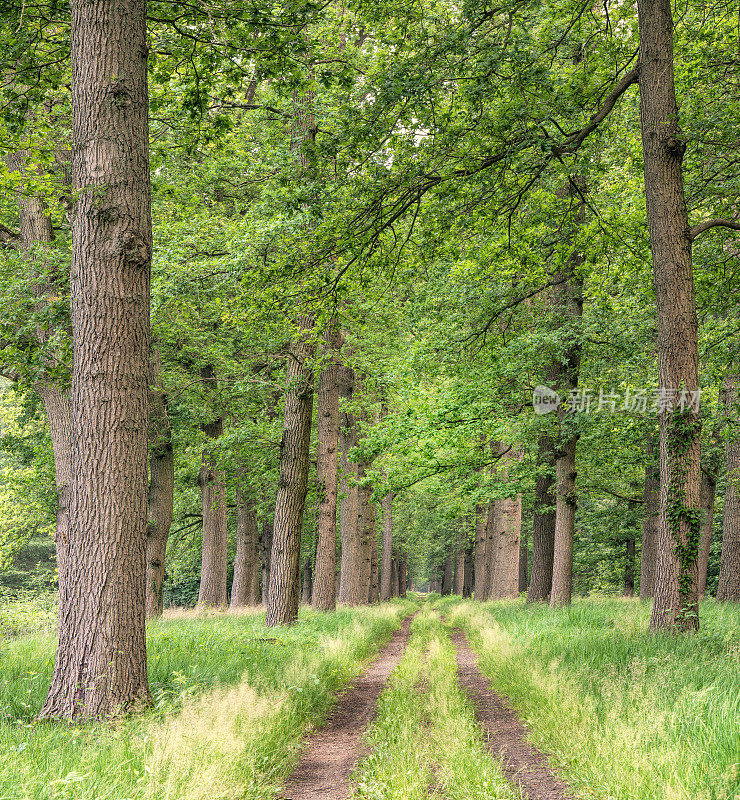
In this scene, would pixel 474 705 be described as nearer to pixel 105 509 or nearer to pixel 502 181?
pixel 105 509

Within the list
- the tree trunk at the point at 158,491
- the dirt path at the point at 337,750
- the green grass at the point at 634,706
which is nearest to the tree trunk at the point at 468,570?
the tree trunk at the point at 158,491

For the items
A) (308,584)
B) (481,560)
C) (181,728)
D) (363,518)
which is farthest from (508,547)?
(308,584)

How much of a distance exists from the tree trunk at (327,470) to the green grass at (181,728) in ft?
19.3

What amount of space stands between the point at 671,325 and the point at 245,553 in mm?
16912

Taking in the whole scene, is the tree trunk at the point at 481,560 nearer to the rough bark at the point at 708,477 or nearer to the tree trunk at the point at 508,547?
the tree trunk at the point at 508,547

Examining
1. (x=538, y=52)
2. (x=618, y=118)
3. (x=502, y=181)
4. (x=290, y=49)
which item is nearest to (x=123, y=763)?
(x=290, y=49)

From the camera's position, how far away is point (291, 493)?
11.6m

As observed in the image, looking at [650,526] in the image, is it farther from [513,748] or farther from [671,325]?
[513,748]

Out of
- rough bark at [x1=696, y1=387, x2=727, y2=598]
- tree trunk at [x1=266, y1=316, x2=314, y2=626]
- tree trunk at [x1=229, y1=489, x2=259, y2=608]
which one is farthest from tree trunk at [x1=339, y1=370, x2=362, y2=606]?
rough bark at [x1=696, y1=387, x2=727, y2=598]

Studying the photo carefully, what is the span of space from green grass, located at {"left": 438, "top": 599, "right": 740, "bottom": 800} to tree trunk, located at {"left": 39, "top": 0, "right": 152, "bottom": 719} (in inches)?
150

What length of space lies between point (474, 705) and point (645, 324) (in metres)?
8.44

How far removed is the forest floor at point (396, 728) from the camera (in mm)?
3672

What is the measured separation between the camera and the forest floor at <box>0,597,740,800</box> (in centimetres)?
367

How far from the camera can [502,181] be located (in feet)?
29.0
